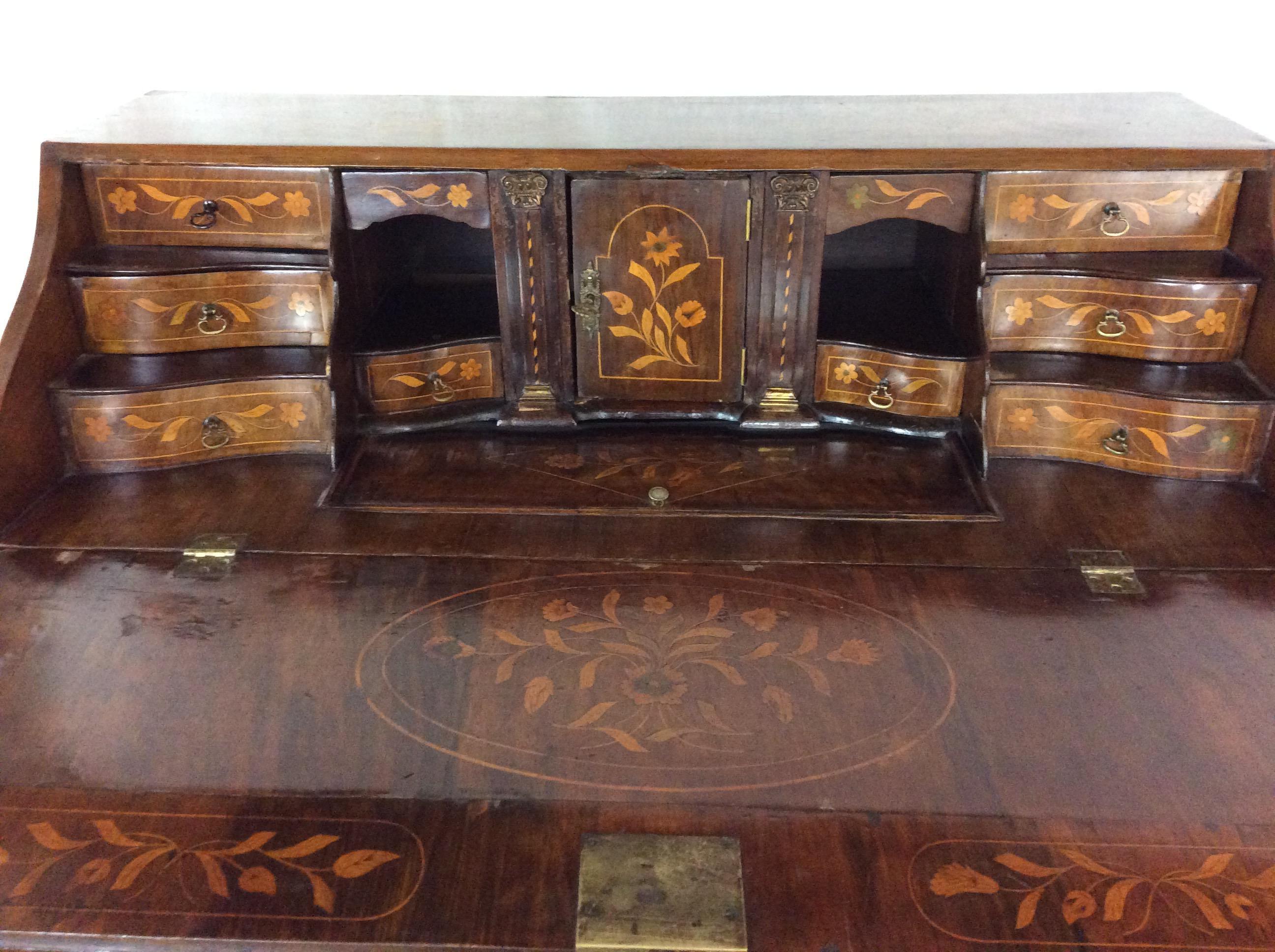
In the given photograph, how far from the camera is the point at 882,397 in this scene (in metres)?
1.92

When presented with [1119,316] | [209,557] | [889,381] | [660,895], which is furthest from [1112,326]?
[209,557]

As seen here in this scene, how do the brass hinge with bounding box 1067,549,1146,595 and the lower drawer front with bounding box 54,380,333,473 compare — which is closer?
the brass hinge with bounding box 1067,549,1146,595

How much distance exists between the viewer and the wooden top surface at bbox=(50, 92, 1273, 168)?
69.4 inches

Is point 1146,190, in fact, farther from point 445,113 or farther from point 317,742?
point 317,742

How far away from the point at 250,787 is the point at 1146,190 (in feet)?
5.21

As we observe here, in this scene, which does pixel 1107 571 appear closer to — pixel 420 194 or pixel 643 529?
pixel 643 529

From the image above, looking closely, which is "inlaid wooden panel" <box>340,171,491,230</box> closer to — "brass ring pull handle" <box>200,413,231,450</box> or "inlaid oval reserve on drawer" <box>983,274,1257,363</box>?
"brass ring pull handle" <box>200,413,231,450</box>

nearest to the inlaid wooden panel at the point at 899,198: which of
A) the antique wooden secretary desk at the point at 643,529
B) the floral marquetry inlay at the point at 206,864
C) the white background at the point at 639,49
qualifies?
the antique wooden secretary desk at the point at 643,529

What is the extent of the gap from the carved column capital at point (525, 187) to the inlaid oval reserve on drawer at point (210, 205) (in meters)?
0.29

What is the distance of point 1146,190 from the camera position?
5.81 feet

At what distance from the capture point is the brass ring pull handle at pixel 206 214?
181 centimetres

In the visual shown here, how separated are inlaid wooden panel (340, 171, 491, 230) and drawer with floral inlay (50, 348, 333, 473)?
290 millimetres

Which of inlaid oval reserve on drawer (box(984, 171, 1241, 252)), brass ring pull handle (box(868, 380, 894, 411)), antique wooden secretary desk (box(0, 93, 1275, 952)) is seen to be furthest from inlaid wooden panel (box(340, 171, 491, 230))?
inlaid oval reserve on drawer (box(984, 171, 1241, 252))

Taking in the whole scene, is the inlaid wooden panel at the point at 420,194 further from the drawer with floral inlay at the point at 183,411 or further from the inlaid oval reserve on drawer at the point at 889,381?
the inlaid oval reserve on drawer at the point at 889,381
